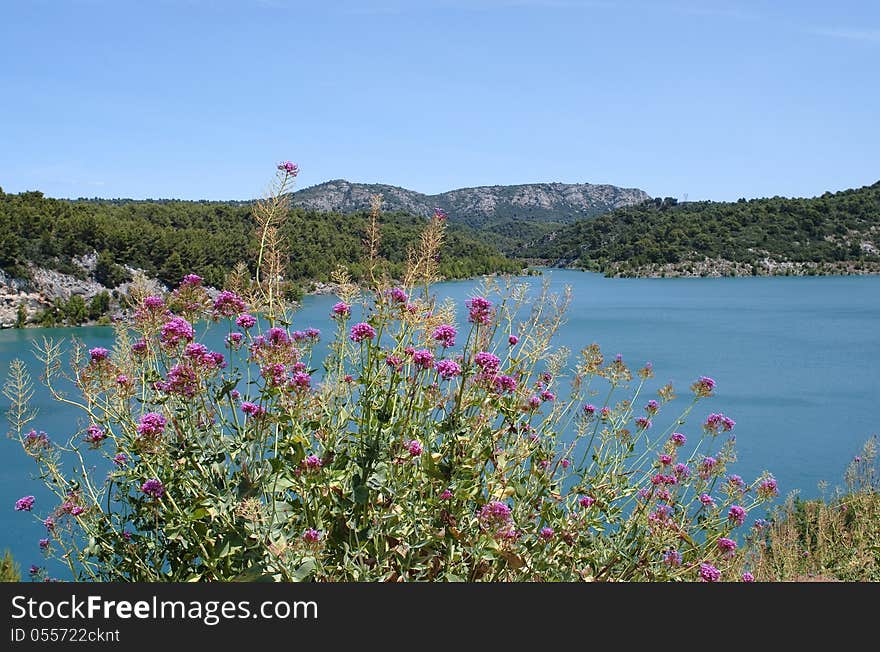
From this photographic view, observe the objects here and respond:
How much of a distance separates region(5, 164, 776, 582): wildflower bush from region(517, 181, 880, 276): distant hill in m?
79.3

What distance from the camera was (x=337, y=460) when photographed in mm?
2781

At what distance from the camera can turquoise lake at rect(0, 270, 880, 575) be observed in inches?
581

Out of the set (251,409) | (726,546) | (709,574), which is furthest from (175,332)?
(726,546)

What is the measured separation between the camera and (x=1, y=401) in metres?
20.4

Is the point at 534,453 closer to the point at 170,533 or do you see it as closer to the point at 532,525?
the point at 532,525

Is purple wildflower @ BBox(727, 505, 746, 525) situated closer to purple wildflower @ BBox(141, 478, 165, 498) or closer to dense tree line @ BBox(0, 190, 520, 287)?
purple wildflower @ BBox(141, 478, 165, 498)

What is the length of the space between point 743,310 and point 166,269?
33587 mm

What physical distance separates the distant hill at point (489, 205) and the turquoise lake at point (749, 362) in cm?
7158

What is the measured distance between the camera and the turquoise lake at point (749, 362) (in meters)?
14.8

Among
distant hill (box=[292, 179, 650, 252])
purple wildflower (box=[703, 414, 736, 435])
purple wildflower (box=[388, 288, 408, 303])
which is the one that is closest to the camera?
purple wildflower (box=[388, 288, 408, 303])

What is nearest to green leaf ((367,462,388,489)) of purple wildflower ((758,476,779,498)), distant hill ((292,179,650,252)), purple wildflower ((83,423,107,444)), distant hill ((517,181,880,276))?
purple wildflower ((83,423,107,444))

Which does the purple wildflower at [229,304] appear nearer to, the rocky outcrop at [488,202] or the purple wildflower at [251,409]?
the purple wildflower at [251,409]

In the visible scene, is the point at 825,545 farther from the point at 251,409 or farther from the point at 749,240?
the point at 749,240

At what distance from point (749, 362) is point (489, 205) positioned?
154 m
